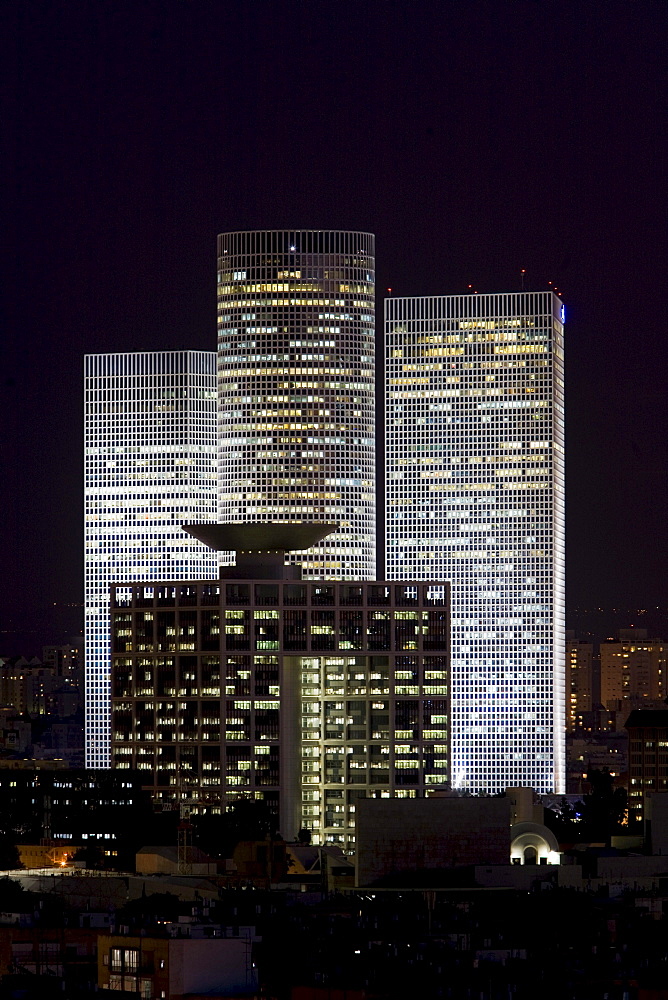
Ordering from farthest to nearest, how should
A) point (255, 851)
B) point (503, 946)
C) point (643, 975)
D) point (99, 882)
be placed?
point (255, 851) < point (99, 882) < point (503, 946) < point (643, 975)

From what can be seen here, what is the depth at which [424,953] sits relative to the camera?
133375 millimetres

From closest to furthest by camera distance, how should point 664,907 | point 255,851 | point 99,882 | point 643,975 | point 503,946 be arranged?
1. point 643,975
2. point 503,946
3. point 664,907
4. point 99,882
5. point 255,851

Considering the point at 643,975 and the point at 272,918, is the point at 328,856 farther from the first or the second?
the point at 643,975

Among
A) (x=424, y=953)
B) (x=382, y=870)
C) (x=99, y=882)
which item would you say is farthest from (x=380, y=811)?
(x=424, y=953)

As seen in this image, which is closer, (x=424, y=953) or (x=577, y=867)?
(x=424, y=953)

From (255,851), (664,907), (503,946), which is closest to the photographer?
(503,946)

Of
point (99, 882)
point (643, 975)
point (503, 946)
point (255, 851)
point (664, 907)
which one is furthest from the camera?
point (255, 851)

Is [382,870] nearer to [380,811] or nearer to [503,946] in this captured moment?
[380,811]

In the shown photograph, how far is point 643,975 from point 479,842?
198 feet

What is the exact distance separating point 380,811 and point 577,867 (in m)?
11.0

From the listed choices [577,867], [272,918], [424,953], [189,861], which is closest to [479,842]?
[577,867]

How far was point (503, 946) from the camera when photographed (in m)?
142

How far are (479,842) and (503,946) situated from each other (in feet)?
144

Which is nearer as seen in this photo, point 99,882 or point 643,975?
point 643,975
